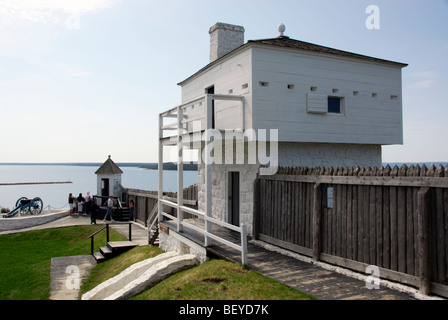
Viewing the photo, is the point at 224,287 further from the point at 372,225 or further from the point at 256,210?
the point at 256,210

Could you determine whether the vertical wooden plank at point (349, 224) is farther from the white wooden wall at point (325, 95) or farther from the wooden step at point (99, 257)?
the wooden step at point (99, 257)

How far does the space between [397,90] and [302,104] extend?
3.98 meters

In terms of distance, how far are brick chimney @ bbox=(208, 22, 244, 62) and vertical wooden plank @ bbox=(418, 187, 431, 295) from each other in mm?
9810

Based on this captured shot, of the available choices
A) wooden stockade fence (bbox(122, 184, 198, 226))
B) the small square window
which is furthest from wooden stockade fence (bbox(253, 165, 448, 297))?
wooden stockade fence (bbox(122, 184, 198, 226))

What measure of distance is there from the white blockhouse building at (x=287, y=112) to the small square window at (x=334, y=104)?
0.03 m

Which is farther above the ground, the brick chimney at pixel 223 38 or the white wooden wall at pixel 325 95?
the brick chimney at pixel 223 38

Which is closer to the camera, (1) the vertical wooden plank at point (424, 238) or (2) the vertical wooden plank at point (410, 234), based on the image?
(1) the vertical wooden plank at point (424, 238)

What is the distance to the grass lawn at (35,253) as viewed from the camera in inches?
470

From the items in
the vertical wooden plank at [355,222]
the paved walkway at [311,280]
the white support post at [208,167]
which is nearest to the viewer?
the paved walkway at [311,280]

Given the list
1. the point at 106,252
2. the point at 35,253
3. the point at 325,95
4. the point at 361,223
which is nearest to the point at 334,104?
the point at 325,95

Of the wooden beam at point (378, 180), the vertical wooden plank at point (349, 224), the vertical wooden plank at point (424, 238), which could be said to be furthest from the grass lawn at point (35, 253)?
the vertical wooden plank at point (424, 238)

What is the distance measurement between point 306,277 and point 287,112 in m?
5.24

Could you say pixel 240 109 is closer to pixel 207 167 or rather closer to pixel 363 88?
pixel 207 167

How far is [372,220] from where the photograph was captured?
714cm
